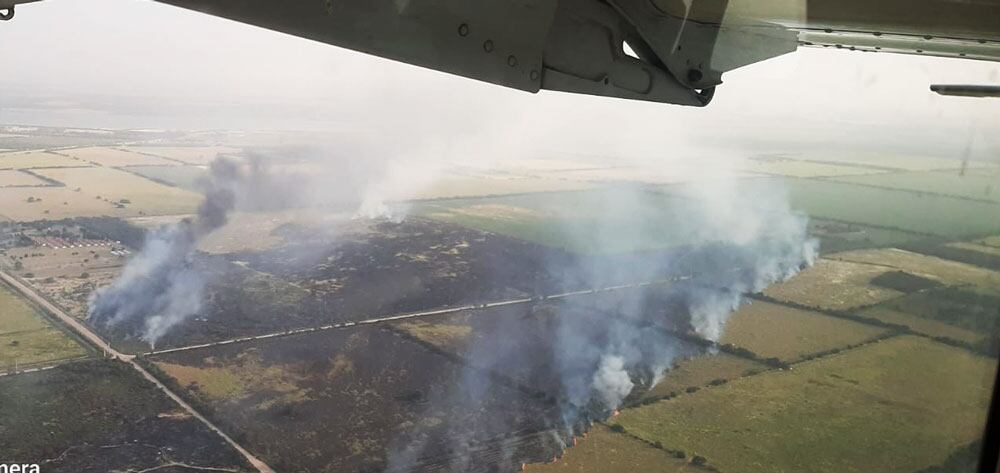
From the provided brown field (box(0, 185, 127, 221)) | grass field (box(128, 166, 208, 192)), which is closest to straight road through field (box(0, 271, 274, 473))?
brown field (box(0, 185, 127, 221))

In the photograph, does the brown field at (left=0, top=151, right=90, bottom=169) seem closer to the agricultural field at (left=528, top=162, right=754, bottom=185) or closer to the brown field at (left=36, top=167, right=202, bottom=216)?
the brown field at (left=36, top=167, right=202, bottom=216)

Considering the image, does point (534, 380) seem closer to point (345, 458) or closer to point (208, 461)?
point (345, 458)

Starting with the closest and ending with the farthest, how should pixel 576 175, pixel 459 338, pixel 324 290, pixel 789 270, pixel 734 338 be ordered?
pixel 734 338 < pixel 459 338 < pixel 324 290 < pixel 789 270 < pixel 576 175

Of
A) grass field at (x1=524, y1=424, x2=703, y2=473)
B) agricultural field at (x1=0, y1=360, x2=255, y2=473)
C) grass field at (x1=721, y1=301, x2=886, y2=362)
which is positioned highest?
grass field at (x1=721, y1=301, x2=886, y2=362)

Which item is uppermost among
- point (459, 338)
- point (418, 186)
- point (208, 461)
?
point (418, 186)

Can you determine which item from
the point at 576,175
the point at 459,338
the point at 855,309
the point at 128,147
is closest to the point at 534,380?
the point at 459,338

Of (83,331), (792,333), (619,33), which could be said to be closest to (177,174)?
(83,331)
